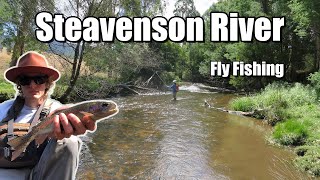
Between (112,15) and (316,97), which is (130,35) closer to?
(112,15)

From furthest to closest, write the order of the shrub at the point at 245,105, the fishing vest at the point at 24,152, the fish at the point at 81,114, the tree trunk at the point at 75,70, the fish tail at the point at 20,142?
the shrub at the point at 245,105 → the tree trunk at the point at 75,70 → the fishing vest at the point at 24,152 → the fish tail at the point at 20,142 → the fish at the point at 81,114

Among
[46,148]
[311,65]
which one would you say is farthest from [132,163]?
[311,65]

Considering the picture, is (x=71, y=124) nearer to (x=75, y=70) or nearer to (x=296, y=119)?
(x=75, y=70)

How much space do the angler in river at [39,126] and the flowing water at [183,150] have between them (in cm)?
671

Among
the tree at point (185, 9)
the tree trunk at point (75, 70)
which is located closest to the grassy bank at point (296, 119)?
the tree trunk at point (75, 70)

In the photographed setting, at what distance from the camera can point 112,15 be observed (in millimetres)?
13273

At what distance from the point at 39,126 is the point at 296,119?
528 inches

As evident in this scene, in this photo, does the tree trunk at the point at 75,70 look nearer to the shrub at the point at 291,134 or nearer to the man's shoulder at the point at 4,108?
the shrub at the point at 291,134

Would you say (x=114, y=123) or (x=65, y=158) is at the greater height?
(x=65, y=158)

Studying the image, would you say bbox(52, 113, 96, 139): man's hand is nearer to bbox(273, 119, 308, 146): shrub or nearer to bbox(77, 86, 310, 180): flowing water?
bbox(77, 86, 310, 180): flowing water

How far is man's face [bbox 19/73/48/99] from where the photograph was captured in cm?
306

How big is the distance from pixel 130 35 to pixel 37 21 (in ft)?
13.0

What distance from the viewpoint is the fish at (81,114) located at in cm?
224

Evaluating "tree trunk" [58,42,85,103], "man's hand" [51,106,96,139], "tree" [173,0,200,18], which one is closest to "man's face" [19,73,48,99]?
"man's hand" [51,106,96,139]
